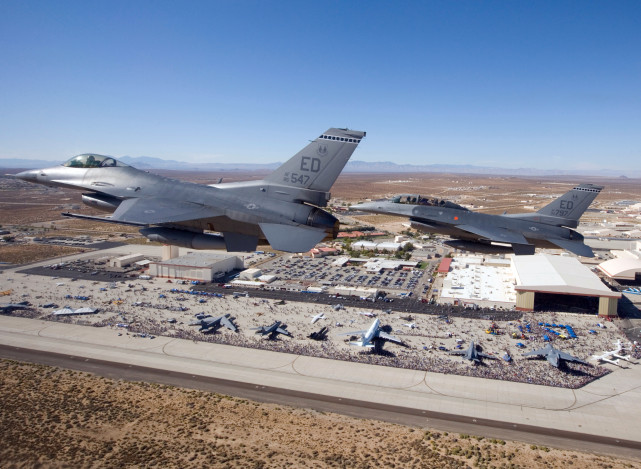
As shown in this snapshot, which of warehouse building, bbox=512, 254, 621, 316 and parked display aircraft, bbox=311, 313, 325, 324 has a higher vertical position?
warehouse building, bbox=512, 254, 621, 316

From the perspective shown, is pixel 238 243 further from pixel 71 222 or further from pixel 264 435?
pixel 71 222

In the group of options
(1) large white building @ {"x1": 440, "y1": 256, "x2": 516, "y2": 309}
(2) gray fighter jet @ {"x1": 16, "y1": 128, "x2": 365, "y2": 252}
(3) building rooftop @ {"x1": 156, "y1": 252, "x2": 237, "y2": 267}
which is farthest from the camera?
(3) building rooftop @ {"x1": 156, "y1": 252, "x2": 237, "y2": 267}

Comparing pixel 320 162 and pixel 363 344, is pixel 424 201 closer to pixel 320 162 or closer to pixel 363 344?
pixel 320 162

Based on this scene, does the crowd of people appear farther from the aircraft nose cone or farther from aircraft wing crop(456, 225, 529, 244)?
the aircraft nose cone

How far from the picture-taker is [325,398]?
1166 inches

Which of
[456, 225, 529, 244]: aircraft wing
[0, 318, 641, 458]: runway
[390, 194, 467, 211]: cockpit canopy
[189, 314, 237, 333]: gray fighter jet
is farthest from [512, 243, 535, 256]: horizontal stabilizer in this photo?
[189, 314, 237, 333]: gray fighter jet

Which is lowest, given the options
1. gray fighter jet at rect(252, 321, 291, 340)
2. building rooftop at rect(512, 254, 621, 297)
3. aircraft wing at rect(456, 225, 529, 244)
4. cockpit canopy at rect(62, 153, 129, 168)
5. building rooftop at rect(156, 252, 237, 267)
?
gray fighter jet at rect(252, 321, 291, 340)

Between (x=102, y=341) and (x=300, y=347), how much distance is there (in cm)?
1910

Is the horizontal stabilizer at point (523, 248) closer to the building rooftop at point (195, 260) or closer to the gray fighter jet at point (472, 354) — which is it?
the gray fighter jet at point (472, 354)

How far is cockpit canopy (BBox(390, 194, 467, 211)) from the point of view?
23.8 m

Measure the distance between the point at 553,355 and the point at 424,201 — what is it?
72.9ft

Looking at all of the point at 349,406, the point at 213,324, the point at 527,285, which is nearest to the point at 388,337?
the point at 349,406

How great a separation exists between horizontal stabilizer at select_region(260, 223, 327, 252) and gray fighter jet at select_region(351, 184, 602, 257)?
8.36 meters

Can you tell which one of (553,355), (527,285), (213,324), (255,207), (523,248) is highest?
(255,207)
